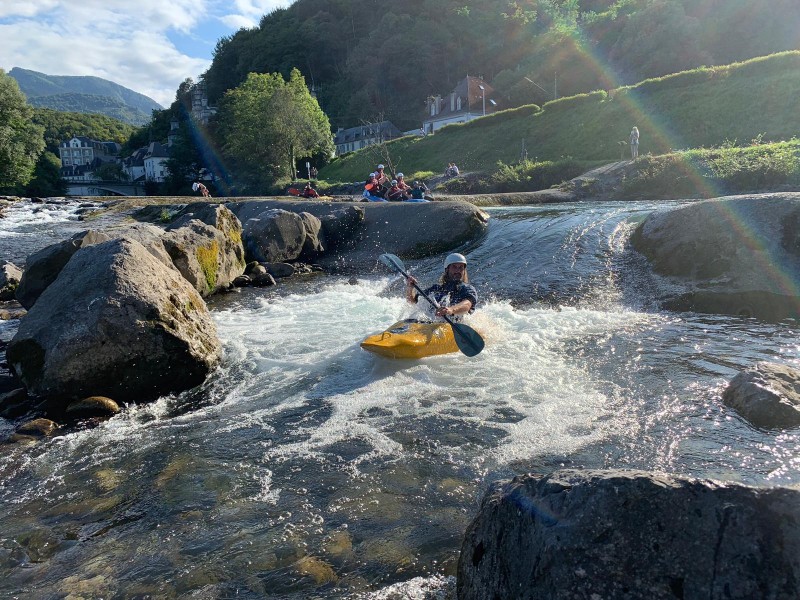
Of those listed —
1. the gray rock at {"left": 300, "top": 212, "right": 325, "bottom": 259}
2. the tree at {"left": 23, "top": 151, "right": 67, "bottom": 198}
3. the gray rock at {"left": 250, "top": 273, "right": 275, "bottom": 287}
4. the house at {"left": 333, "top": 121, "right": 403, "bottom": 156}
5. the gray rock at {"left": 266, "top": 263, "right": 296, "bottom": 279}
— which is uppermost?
the house at {"left": 333, "top": 121, "right": 403, "bottom": 156}

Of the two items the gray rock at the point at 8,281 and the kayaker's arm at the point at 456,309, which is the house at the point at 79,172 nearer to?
the gray rock at the point at 8,281

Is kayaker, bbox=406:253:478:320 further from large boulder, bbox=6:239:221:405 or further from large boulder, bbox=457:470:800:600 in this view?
large boulder, bbox=457:470:800:600

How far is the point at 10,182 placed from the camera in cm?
4253

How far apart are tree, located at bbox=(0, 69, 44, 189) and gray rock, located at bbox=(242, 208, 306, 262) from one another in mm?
36887

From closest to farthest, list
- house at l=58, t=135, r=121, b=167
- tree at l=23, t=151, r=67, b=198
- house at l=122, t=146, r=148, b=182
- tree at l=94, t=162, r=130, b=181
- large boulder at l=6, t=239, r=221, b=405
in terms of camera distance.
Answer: large boulder at l=6, t=239, r=221, b=405 < tree at l=23, t=151, r=67, b=198 < house at l=122, t=146, r=148, b=182 < tree at l=94, t=162, r=130, b=181 < house at l=58, t=135, r=121, b=167

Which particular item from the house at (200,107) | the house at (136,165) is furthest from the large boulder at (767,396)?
the house at (136,165)

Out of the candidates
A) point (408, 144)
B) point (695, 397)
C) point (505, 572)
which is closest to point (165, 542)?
point (505, 572)

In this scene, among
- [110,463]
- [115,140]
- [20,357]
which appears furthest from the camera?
[115,140]

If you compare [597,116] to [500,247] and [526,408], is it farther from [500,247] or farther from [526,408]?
[526,408]

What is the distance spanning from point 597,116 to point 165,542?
33.9 m

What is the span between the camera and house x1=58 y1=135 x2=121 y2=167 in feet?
408

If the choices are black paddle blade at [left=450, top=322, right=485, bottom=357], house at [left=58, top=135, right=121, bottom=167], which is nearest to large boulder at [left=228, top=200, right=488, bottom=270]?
black paddle blade at [left=450, top=322, right=485, bottom=357]

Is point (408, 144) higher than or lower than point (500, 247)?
higher

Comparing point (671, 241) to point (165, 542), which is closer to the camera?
point (165, 542)
